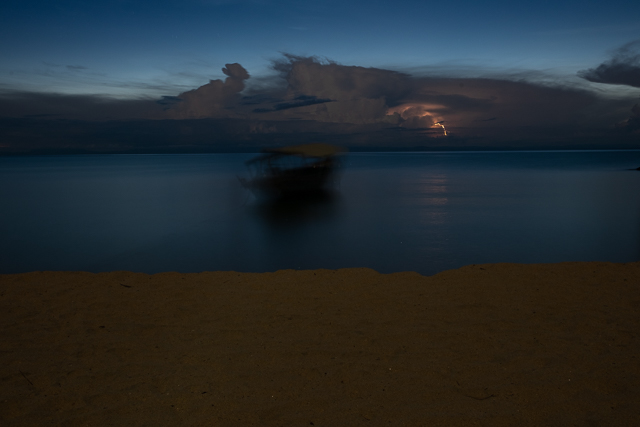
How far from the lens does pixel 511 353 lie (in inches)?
181

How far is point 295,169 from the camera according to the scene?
23.7 meters

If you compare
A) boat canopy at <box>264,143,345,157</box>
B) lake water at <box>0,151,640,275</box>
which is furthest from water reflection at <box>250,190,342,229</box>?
boat canopy at <box>264,143,345,157</box>

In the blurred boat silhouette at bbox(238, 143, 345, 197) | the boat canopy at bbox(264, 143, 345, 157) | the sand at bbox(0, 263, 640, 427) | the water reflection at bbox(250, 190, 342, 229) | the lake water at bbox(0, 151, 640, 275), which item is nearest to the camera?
the sand at bbox(0, 263, 640, 427)

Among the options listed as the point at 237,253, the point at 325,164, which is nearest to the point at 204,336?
the point at 237,253

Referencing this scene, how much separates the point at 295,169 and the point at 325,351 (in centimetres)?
1950

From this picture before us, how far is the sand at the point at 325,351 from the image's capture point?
3.63 metres

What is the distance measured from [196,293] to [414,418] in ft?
14.9

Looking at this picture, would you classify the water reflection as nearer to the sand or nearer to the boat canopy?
the boat canopy

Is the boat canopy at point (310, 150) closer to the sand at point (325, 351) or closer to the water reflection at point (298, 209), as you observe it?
the water reflection at point (298, 209)

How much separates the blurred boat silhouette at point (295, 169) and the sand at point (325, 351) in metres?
15.9

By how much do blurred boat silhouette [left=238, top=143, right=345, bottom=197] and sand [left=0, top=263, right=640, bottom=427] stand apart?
15.9m

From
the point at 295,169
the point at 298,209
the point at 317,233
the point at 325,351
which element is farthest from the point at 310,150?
the point at 325,351

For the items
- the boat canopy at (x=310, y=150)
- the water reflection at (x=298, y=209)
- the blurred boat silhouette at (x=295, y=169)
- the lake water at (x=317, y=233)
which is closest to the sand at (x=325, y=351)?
the lake water at (x=317, y=233)

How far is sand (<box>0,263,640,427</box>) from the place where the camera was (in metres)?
3.63
